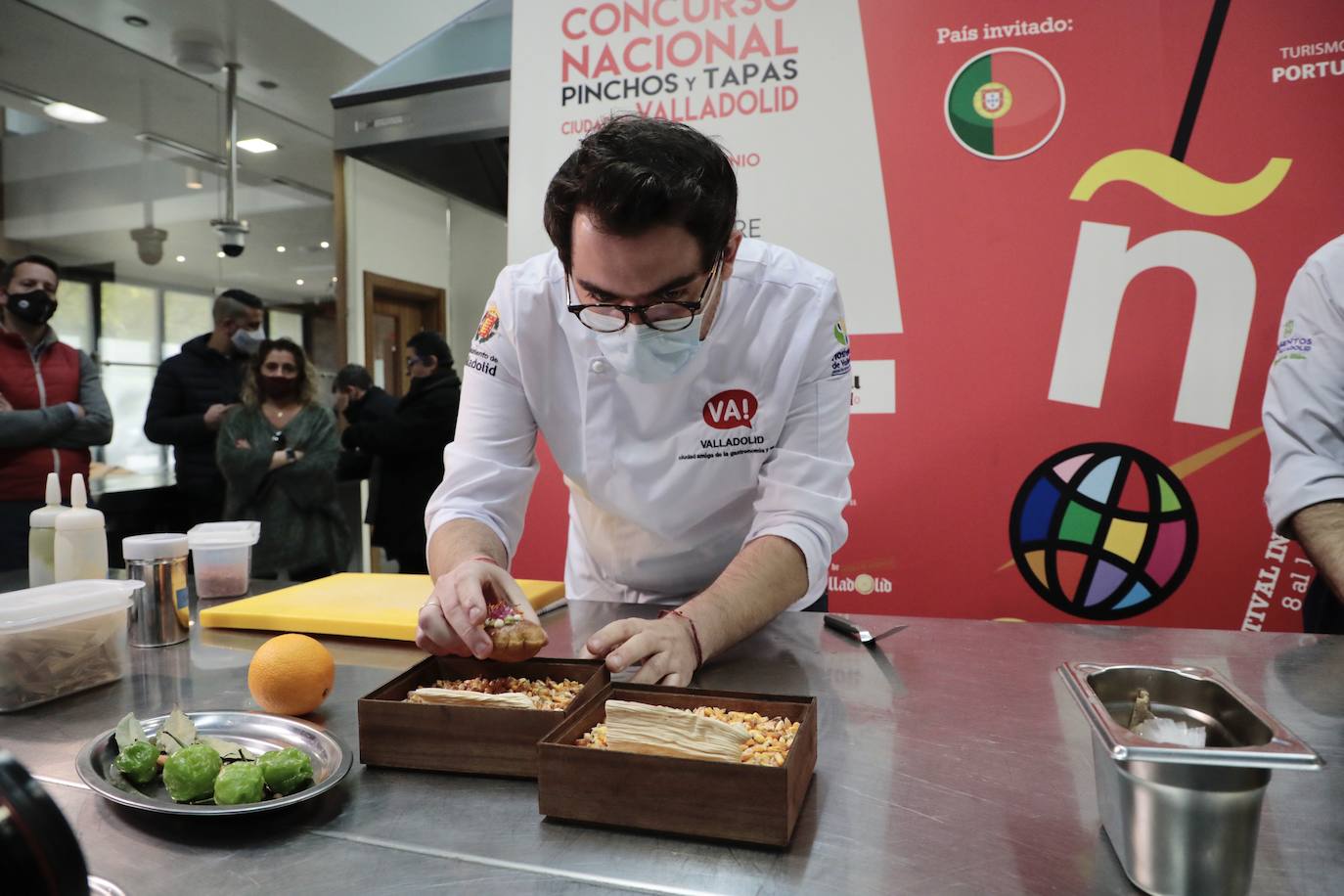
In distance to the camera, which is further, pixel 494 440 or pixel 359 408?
pixel 359 408

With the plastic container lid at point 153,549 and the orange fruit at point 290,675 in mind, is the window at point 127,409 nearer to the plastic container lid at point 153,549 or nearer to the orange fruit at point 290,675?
the plastic container lid at point 153,549

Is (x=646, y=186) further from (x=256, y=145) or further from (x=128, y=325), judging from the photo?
(x=128, y=325)

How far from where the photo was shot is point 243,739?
1002mm

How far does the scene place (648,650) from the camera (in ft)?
3.60

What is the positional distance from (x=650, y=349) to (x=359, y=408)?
11.5ft

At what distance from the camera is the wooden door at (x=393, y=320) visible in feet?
19.2

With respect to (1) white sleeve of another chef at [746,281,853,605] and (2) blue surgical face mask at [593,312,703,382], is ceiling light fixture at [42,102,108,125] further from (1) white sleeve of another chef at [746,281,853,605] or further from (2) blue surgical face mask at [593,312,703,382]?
(1) white sleeve of another chef at [746,281,853,605]

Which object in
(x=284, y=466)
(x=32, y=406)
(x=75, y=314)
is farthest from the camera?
(x=75, y=314)

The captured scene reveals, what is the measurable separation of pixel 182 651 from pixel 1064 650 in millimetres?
1424

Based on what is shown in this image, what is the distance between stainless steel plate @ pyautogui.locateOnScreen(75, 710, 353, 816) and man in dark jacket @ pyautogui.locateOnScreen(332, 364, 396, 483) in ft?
10.7

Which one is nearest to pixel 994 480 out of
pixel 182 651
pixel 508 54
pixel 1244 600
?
pixel 1244 600

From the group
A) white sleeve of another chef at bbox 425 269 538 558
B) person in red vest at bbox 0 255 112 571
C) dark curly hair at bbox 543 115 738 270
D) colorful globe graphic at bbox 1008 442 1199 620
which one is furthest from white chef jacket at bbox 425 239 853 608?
person in red vest at bbox 0 255 112 571

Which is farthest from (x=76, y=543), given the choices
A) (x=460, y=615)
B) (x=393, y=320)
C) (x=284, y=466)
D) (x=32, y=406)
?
(x=393, y=320)

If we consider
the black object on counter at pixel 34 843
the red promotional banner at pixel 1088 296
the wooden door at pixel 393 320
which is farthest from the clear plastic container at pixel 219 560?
the wooden door at pixel 393 320
